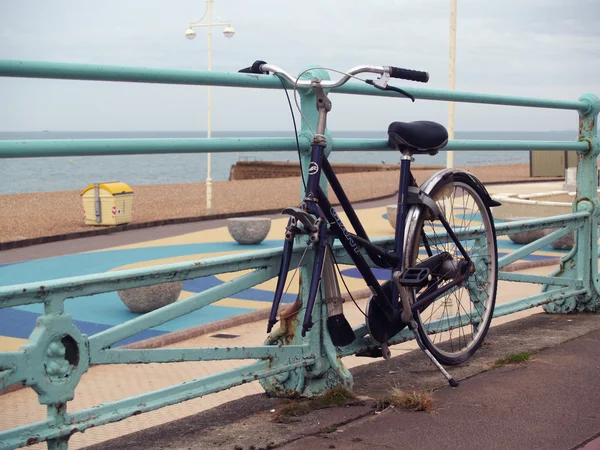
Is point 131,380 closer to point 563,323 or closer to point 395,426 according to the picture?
point 563,323

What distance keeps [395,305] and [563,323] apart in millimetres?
2216

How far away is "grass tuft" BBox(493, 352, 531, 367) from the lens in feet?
15.7

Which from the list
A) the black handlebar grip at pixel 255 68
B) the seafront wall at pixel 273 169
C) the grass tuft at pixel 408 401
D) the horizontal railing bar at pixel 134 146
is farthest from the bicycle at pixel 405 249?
the seafront wall at pixel 273 169

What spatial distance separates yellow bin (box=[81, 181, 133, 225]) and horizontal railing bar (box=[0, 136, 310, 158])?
1626 cm

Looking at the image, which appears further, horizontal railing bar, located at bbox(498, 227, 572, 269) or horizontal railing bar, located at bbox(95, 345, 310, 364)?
horizontal railing bar, located at bbox(498, 227, 572, 269)

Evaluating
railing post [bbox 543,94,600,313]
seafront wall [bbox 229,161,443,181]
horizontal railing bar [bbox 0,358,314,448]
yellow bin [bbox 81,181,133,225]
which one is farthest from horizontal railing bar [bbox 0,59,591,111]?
seafront wall [bbox 229,161,443,181]

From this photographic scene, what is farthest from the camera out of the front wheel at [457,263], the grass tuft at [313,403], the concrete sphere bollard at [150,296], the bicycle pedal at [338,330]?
the concrete sphere bollard at [150,296]

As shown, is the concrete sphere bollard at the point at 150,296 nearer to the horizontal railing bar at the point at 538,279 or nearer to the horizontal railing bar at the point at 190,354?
the horizontal railing bar at the point at 538,279

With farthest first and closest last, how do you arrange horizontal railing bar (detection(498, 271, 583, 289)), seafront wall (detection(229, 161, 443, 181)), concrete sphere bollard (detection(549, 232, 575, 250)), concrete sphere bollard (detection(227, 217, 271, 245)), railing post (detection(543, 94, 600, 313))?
seafront wall (detection(229, 161, 443, 181))
concrete sphere bollard (detection(227, 217, 271, 245))
concrete sphere bollard (detection(549, 232, 575, 250))
railing post (detection(543, 94, 600, 313))
horizontal railing bar (detection(498, 271, 583, 289))

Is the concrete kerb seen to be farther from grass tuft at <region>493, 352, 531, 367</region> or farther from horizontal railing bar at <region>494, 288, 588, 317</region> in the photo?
horizontal railing bar at <region>494, 288, 588, 317</region>

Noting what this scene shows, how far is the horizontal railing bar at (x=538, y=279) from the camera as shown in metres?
5.50

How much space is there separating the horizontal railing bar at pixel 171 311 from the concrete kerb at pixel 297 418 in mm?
496

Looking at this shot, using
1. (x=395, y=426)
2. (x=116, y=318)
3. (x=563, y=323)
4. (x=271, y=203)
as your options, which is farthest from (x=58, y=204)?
(x=395, y=426)

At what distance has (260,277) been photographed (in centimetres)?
386
